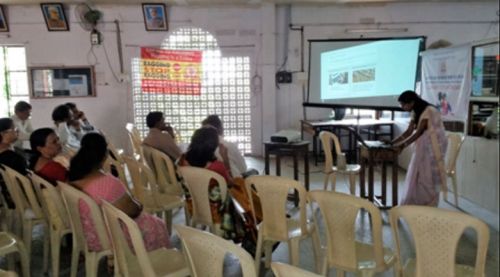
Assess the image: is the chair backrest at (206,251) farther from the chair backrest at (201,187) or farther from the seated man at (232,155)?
the seated man at (232,155)

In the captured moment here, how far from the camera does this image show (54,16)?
22.9 ft

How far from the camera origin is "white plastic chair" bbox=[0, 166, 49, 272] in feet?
9.29

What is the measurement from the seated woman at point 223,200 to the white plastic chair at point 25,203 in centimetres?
102

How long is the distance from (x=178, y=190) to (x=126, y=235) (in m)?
1.38

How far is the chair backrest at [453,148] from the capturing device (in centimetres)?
441

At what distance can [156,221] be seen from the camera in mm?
2604

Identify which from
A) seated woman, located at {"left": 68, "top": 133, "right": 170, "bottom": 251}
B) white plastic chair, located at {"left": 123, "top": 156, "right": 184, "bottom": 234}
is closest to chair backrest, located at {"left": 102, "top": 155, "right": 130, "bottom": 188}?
white plastic chair, located at {"left": 123, "top": 156, "right": 184, "bottom": 234}

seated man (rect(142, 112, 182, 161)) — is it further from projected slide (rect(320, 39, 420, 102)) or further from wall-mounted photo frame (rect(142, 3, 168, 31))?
wall-mounted photo frame (rect(142, 3, 168, 31))

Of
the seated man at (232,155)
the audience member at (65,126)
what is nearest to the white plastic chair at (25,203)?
the seated man at (232,155)

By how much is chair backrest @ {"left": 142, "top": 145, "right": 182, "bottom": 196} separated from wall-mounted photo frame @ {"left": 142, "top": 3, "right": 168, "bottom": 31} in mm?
3861

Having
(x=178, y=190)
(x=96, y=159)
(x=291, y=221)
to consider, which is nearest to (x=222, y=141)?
(x=178, y=190)

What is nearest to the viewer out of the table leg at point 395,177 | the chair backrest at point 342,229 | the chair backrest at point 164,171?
the chair backrest at point 342,229

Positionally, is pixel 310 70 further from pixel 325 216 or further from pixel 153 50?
pixel 325 216

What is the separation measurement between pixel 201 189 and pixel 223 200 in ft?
0.54
